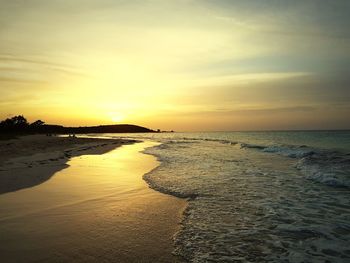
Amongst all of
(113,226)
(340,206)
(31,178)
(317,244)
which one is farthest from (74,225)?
(340,206)

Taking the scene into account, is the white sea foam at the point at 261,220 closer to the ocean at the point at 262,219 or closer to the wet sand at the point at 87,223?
the ocean at the point at 262,219

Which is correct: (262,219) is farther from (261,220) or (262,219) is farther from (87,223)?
(87,223)

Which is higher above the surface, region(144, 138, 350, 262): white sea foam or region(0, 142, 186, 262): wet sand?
region(0, 142, 186, 262): wet sand

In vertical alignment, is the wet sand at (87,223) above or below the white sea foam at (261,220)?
above

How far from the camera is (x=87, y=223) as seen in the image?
7.13 meters

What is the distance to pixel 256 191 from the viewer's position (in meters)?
11.5

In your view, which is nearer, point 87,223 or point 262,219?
point 87,223

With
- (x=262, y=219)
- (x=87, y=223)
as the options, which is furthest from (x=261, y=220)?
(x=87, y=223)

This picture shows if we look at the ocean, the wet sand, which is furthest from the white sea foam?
the wet sand

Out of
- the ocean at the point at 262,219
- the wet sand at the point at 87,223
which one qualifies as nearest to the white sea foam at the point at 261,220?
the ocean at the point at 262,219

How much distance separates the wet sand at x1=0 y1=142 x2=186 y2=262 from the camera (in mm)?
5359

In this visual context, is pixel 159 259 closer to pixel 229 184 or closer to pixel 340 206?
pixel 340 206

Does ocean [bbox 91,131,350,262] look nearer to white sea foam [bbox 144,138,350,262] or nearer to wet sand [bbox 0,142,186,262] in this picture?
white sea foam [bbox 144,138,350,262]

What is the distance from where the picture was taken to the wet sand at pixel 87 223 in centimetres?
536
